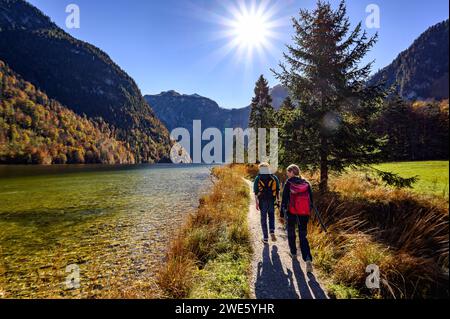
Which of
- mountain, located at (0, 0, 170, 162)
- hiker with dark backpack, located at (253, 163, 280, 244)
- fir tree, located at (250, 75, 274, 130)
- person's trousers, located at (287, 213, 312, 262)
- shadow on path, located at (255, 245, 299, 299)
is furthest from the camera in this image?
mountain, located at (0, 0, 170, 162)

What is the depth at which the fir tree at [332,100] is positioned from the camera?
10.5m

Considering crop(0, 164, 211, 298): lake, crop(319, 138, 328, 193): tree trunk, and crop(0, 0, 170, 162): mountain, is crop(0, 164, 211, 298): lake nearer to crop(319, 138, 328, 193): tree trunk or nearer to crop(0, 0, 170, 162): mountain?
crop(319, 138, 328, 193): tree trunk

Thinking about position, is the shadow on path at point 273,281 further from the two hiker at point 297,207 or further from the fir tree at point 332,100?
the fir tree at point 332,100

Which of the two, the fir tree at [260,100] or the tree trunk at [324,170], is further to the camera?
the fir tree at [260,100]

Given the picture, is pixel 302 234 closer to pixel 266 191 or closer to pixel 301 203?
pixel 301 203

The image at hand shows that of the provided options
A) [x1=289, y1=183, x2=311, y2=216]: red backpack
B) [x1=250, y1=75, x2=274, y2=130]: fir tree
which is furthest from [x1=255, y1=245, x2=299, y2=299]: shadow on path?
[x1=250, y1=75, x2=274, y2=130]: fir tree

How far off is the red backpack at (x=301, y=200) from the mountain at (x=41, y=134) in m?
89.4

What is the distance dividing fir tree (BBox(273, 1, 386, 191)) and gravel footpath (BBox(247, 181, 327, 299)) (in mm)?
5446

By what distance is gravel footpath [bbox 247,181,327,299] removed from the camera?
4605mm

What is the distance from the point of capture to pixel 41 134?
88938mm

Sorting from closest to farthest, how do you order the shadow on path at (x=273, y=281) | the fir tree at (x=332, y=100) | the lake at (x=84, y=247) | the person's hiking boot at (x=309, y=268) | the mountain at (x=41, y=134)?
the shadow on path at (x=273, y=281) < the person's hiking boot at (x=309, y=268) < the lake at (x=84, y=247) < the fir tree at (x=332, y=100) < the mountain at (x=41, y=134)

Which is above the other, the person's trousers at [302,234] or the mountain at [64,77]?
the mountain at [64,77]

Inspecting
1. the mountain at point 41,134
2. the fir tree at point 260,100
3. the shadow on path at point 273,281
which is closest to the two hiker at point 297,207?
the shadow on path at point 273,281
